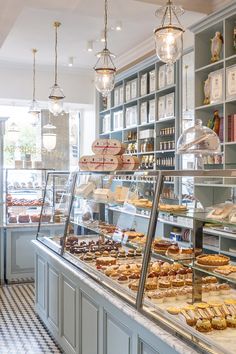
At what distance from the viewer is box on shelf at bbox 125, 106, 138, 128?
7.57 meters

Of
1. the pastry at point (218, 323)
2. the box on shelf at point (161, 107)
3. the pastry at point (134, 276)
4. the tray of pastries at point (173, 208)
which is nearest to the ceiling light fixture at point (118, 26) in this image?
the box on shelf at point (161, 107)

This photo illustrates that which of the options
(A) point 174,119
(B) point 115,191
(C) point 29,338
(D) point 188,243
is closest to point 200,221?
(D) point 188,243

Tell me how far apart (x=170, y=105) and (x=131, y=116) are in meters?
1.39

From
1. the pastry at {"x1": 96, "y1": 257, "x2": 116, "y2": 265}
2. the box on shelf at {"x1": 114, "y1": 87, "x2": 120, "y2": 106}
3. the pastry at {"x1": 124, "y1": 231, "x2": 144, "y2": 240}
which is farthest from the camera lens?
the box on shelf at {"x1": 114, "y1": 87, "x2": 120, "y2": 106}

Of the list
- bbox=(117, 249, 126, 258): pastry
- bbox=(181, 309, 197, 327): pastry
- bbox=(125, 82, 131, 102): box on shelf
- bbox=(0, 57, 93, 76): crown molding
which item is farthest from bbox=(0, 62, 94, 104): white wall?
bbox=(181, 309, 197, 327): pastry

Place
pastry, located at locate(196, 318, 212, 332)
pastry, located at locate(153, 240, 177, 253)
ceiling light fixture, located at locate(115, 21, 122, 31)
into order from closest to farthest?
1. pastry, located at locate(196, 318, 212, 332)
2. pastry, located at locate(153, 240, 177, 253)
3. ceiling light fixture, located at locate(115, 21, 122, 31)

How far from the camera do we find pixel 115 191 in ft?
12.3

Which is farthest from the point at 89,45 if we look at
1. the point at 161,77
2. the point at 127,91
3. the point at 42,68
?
the point at 42,68

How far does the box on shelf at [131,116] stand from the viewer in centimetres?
757

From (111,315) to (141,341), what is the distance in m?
0.44

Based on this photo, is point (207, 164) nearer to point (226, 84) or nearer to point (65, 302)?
point (226, 84)

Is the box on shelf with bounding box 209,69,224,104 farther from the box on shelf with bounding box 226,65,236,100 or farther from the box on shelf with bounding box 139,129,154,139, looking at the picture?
Answer: the box on shelf with bounding box 139,129,154,139

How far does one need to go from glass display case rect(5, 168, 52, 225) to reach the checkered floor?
121 cm

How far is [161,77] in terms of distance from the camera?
21.9 ft
